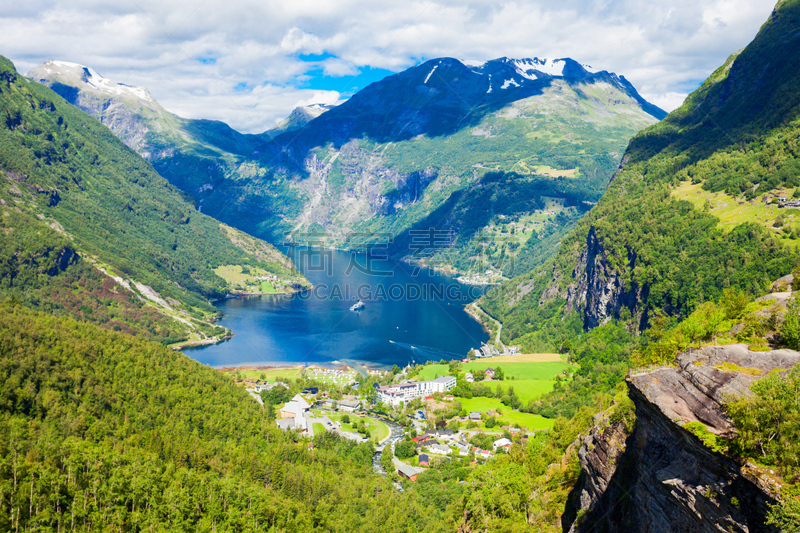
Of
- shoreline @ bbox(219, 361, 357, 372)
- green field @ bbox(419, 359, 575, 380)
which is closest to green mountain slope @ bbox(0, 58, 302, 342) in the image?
shoreline @ bbox(219, 361, 357, 372)

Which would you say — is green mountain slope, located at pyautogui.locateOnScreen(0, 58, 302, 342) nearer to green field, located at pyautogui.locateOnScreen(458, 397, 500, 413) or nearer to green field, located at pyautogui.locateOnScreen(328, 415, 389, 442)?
green field, located at pyautogui.locateOnScreen(328, 415, 389, 442)

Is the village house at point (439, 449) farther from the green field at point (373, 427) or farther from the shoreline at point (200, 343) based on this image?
the shoreline at point (200, 343)

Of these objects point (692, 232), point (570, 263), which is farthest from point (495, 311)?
point (692, 232)

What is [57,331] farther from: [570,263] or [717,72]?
[717,72]

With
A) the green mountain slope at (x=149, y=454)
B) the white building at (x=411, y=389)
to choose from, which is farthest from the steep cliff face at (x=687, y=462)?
the white building at (x=411, y=389)

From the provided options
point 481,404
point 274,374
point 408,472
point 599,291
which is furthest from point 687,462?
point 599,291

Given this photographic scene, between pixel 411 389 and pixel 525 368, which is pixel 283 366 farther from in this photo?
pixel 525 368
